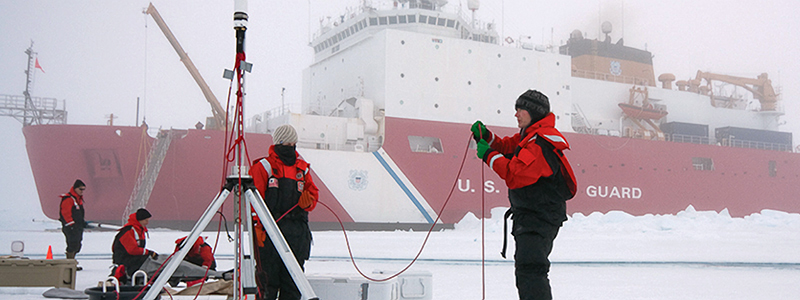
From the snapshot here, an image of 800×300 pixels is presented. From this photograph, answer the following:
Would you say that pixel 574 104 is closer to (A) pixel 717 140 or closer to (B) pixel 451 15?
(B) pixel 451 15

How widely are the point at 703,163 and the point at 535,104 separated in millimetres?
13759

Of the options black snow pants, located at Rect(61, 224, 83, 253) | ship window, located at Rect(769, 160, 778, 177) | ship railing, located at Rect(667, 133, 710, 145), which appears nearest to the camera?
black snow pants, located at Rect(61, 224, 83, 253)

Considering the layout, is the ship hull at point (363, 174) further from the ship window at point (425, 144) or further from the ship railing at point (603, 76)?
the ship railing at point (603, 76)

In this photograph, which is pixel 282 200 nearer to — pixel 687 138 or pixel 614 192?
pixel 614 192

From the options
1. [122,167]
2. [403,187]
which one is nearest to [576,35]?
[403,187]

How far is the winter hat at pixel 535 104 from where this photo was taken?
5.78 ft

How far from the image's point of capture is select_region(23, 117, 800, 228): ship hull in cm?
877

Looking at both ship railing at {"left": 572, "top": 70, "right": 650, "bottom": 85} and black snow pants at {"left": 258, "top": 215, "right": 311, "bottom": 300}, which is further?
ship railing at {"left": 572, "top": 70, "right": 650, "bottom": 85}

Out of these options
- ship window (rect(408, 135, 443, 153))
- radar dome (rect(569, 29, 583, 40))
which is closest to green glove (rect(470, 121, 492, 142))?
ship window (rect(408, 135, 443, 153))

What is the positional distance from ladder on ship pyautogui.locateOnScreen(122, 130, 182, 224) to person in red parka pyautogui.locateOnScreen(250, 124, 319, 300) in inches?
281

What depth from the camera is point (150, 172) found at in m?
8.57

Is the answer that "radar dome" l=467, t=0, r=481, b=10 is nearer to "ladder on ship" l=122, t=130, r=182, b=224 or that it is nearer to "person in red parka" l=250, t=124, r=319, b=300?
"ladder on ship" l=122, t=130, r=182, b=224

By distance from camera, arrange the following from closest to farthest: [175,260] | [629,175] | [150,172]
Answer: [175,260]
[150,172]
[629,175]

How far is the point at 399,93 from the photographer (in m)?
10.4
